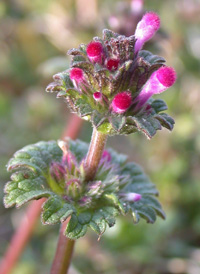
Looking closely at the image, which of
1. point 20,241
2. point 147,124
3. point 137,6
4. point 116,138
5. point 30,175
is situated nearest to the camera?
point 147,124

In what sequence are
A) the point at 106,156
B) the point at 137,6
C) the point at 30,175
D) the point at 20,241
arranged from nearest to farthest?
the point at 30,175 < the point at 106,156 < the point at 20,241 < the point at 137,6

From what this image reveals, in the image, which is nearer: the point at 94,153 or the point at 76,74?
the point at 76,74

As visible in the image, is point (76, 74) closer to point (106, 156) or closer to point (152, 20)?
point (152, 20)

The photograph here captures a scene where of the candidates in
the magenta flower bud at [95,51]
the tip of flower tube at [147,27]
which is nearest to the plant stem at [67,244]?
A: the magenta flower bud at [95,51]

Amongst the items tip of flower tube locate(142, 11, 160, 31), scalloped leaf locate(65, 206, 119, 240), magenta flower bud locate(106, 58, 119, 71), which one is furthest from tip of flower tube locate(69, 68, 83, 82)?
scalloped leaf locate(65, 206, 119, 240)

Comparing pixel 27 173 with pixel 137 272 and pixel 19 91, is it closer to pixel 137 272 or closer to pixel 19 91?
pixel 137 272

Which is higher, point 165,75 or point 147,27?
point 147,27

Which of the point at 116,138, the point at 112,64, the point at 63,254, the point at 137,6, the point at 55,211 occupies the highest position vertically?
the point at 137,6

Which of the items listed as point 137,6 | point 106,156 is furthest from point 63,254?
point 137,6
